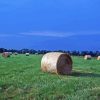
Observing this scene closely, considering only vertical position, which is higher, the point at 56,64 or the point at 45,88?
the point at 56,64

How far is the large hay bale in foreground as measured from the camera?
77.2 feet

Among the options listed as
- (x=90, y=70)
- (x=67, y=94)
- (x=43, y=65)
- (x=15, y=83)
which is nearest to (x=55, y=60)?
(x=43, y=65)

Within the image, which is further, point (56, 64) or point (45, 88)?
point (56, 64)

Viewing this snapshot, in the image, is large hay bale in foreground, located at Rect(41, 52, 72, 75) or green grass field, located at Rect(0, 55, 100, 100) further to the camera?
large hay bale in foreground, located at Rect(41, 52, 72, 75)

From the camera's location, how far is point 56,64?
23.6 m

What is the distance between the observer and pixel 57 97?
17.1 meters

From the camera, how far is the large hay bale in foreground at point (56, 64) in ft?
77.2

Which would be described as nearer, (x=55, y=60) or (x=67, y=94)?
(x=67, y=94)

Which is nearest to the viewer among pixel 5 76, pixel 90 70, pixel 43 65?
pixel 5 76

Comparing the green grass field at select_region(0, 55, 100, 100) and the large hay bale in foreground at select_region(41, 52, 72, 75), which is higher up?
the large hay bale in foreground at select_region(41, 52, 72, 75)

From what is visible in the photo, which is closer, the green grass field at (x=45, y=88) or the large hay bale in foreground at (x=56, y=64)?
the green grass field at (x=45, y=88)

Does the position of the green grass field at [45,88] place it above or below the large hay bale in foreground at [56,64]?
below

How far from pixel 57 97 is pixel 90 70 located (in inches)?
350

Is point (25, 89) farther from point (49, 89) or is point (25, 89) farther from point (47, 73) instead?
point (47, 73)
